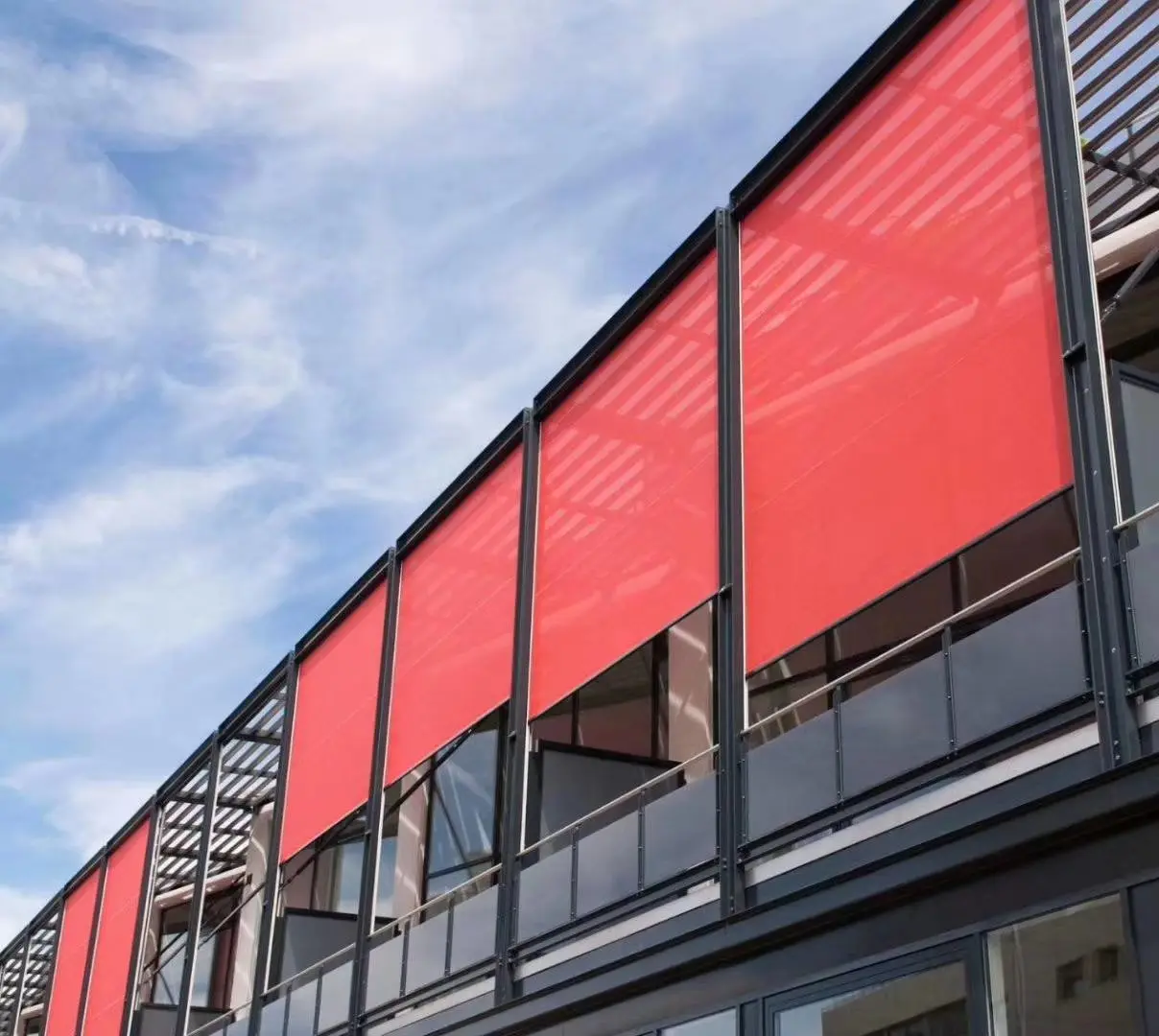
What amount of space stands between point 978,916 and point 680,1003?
3580 millimetres

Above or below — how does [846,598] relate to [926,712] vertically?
above

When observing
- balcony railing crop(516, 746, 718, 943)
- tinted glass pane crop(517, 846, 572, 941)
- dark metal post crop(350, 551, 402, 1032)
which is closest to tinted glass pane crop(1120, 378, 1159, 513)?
balcony railing crop(516, 746, 718, 943)

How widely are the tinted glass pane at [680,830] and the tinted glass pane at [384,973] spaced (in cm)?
500

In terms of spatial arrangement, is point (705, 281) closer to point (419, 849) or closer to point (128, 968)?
point (419, 849)

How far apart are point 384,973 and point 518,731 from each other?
3.67 meters

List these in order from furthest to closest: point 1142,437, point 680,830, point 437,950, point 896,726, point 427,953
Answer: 1. point 427,953
2. point 437,950
3. point 680,830
4. point 1142,437
5. point 896,726

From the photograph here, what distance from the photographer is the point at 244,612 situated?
40938 millimetres

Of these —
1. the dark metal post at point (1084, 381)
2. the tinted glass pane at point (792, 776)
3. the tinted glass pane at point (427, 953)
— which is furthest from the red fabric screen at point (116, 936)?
the dark metal post at point (1084, 381)

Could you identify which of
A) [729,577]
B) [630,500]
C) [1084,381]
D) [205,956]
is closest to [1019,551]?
[630,500]

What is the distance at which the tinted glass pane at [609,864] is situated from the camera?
566 inches

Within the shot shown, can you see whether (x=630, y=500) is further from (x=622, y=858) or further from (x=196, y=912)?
(x=196, y=912)

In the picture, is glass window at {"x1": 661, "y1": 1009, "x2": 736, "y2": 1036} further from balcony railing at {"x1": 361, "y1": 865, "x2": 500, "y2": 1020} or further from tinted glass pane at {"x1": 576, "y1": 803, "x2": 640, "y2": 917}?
balcony railing at {"x1": 361, "y1": 865, "x2": 500, "y2": 1020}

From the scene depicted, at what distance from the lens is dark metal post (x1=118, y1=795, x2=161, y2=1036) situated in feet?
90.2

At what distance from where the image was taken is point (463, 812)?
82.3ft
